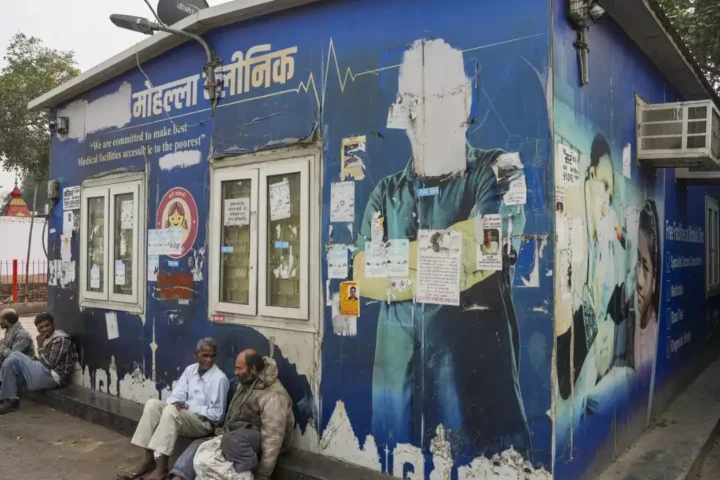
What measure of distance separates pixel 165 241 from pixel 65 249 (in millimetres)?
2336

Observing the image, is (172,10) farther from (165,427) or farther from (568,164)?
(568,164)

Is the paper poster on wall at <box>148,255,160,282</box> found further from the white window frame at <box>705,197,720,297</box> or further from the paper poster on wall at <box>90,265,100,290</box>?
the white window frame at <box>705,197,720,297</box>

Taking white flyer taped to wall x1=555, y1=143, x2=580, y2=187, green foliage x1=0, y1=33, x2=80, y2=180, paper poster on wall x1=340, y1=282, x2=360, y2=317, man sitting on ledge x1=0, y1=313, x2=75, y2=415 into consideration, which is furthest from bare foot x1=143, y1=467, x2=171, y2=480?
green foliage x1=0, y1=33, x2=80, y2=180

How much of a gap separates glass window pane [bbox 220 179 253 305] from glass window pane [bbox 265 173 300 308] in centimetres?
26

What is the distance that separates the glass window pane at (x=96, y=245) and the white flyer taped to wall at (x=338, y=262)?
362 centimetres

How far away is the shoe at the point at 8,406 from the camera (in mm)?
6684

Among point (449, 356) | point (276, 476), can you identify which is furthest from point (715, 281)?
point (276, 476)

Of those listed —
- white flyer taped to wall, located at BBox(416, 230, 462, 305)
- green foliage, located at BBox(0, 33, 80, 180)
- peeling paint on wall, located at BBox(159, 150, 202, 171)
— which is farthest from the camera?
green foliage, located at BBox(0, 33, 80, 180)

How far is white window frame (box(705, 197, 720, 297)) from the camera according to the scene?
8180mm

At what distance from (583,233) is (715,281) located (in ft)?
20.4

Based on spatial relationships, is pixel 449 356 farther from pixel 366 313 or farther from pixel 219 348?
pixel 219 348

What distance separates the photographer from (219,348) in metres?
5.35

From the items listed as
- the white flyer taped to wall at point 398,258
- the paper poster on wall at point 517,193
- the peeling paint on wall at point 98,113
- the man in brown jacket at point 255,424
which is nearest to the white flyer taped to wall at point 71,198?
the peeling paint on wall at point 98,113

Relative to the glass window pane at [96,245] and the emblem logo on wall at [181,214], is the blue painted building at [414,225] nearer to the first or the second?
the emblem logo on wall at [181,214]
